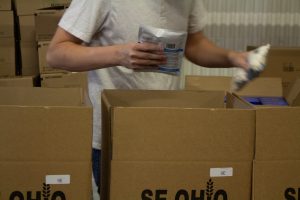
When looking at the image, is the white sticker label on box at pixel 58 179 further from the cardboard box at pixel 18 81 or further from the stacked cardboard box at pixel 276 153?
the cardboard box at pixel 18 81

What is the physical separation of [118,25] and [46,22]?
6.53 ft

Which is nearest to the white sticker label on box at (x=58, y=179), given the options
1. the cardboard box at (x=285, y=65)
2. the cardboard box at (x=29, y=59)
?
the cardboard box at (x=285, y=65)

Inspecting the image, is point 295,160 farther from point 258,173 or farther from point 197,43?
point 197,43

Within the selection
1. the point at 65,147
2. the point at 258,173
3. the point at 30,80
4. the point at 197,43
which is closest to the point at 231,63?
the point at 197,43

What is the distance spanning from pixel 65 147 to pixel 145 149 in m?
0.16

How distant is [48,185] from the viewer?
869mm

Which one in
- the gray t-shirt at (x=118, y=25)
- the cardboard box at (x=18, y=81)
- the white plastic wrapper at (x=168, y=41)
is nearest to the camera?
the white plastic wrapper at (x=168, y=41)

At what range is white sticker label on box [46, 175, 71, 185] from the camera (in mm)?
867

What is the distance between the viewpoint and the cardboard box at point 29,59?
318 centimetres

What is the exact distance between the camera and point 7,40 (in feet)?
10.3

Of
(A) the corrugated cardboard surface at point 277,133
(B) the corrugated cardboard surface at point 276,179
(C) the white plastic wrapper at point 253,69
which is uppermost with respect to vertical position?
(C) the white plastic wrapper at point 253,69

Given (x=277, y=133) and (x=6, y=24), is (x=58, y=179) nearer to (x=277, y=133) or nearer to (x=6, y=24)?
(x=277, y=133)

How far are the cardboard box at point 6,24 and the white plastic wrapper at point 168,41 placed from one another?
2.34 metres

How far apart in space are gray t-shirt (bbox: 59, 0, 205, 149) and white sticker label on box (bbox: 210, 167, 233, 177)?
383 millimetres
